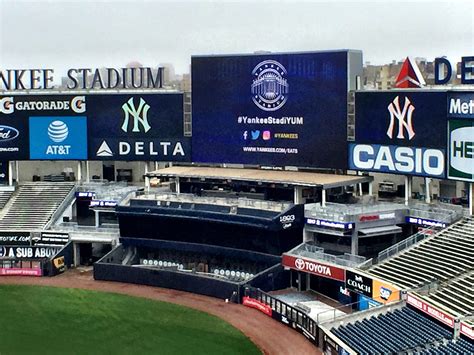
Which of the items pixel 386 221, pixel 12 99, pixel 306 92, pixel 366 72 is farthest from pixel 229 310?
pixel 12 99

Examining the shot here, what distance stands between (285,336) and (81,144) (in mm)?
36934

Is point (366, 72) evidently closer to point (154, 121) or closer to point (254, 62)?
point (254, 62)

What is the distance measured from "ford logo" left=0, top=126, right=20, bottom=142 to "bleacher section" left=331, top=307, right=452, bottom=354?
46.9m

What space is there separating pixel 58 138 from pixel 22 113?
4.73 metres

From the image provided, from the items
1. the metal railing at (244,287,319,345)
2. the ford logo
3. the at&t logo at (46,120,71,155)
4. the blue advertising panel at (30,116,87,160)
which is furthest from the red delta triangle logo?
the ford logo

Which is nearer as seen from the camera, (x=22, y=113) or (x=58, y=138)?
(x=58, y=138)

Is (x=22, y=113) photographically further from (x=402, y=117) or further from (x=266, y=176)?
(x=402, y=117)

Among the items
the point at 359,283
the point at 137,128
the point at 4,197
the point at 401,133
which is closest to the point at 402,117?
the point at 401,133

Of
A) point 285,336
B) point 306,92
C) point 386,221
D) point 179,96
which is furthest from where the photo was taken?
point 179,96

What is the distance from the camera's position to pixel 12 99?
266ft

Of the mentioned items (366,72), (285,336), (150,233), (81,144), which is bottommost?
(285,336)

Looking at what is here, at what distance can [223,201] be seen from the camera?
69688 mm

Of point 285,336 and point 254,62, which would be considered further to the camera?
point 254,62

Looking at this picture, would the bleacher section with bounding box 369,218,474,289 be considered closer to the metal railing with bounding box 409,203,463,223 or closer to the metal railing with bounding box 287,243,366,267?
the metal railing with bounding box 409,203,463,223
